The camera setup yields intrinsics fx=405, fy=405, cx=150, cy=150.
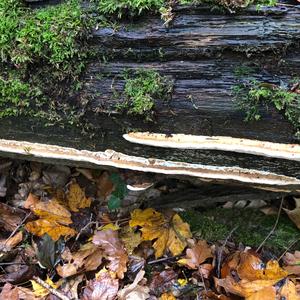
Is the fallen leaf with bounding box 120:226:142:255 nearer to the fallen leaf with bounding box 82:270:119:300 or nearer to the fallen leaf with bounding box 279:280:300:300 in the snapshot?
the fallen leaf with bounding box 82:270:119:300

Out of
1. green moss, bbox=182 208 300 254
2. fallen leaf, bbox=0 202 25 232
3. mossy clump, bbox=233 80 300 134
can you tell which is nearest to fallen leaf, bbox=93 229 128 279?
green moss, bbox=182 208 300 254

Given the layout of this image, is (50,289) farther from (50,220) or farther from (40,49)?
(40,49)

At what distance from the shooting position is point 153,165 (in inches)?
108

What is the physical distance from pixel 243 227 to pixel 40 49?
233 cm

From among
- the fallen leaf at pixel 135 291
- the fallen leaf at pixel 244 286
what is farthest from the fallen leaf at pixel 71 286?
the fallen leaf at pixel 244 286

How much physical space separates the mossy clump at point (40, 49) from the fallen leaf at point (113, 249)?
1.35 meters

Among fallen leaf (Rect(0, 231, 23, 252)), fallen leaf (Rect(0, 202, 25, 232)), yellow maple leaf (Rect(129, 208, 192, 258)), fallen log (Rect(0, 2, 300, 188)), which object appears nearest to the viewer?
fallen log (Rect(0, 2, 300, 188))

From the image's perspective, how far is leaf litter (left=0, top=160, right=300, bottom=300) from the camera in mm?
3332

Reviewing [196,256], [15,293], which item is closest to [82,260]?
[15,293]

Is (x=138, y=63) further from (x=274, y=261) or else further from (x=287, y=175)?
(x=274, y=261)

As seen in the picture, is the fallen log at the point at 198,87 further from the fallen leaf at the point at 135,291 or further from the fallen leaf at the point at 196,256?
the fallen leaf at the point at 135,291

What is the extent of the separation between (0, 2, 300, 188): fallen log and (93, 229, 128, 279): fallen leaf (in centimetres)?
101

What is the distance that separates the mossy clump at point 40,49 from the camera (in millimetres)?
2572

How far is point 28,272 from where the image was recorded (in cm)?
346
